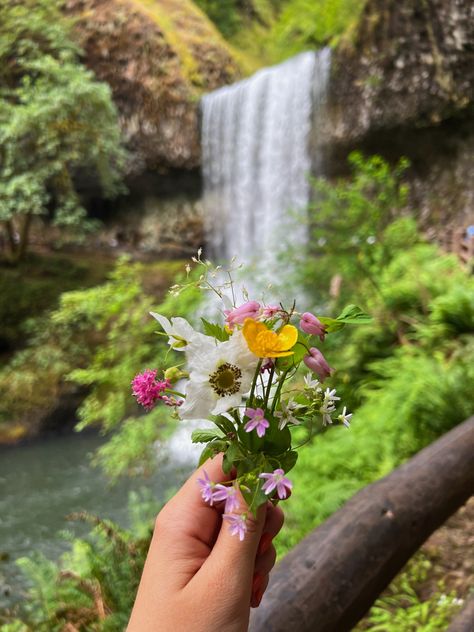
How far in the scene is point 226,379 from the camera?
77 cm

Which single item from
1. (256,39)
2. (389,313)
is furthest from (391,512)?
(256,39)

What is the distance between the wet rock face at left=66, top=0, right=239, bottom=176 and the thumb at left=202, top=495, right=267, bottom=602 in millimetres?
14974

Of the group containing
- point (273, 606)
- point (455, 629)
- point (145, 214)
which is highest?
point (273, 606)

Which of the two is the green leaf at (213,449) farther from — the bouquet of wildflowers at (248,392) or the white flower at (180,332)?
the white flower at (180,332)

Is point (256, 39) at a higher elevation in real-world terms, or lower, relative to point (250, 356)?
lower

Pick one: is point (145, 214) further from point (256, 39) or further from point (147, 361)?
point (147, 361)

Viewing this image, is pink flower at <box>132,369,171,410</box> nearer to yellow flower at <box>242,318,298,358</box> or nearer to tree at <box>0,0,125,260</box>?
yellow flower at <box>242,318,298,358</box>

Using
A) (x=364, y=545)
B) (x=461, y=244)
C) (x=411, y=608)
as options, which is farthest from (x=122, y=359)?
(x=461, y=244)

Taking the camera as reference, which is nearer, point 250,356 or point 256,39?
point 250,356

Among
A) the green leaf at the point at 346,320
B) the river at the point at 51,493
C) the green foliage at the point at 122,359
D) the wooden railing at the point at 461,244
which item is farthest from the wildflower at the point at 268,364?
the wooden railing at the point at 461,244

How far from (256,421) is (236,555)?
0.56 ft

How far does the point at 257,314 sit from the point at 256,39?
20912 millimetres

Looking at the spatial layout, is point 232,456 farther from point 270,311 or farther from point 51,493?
point 51,493

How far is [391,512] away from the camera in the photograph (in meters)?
1.91
